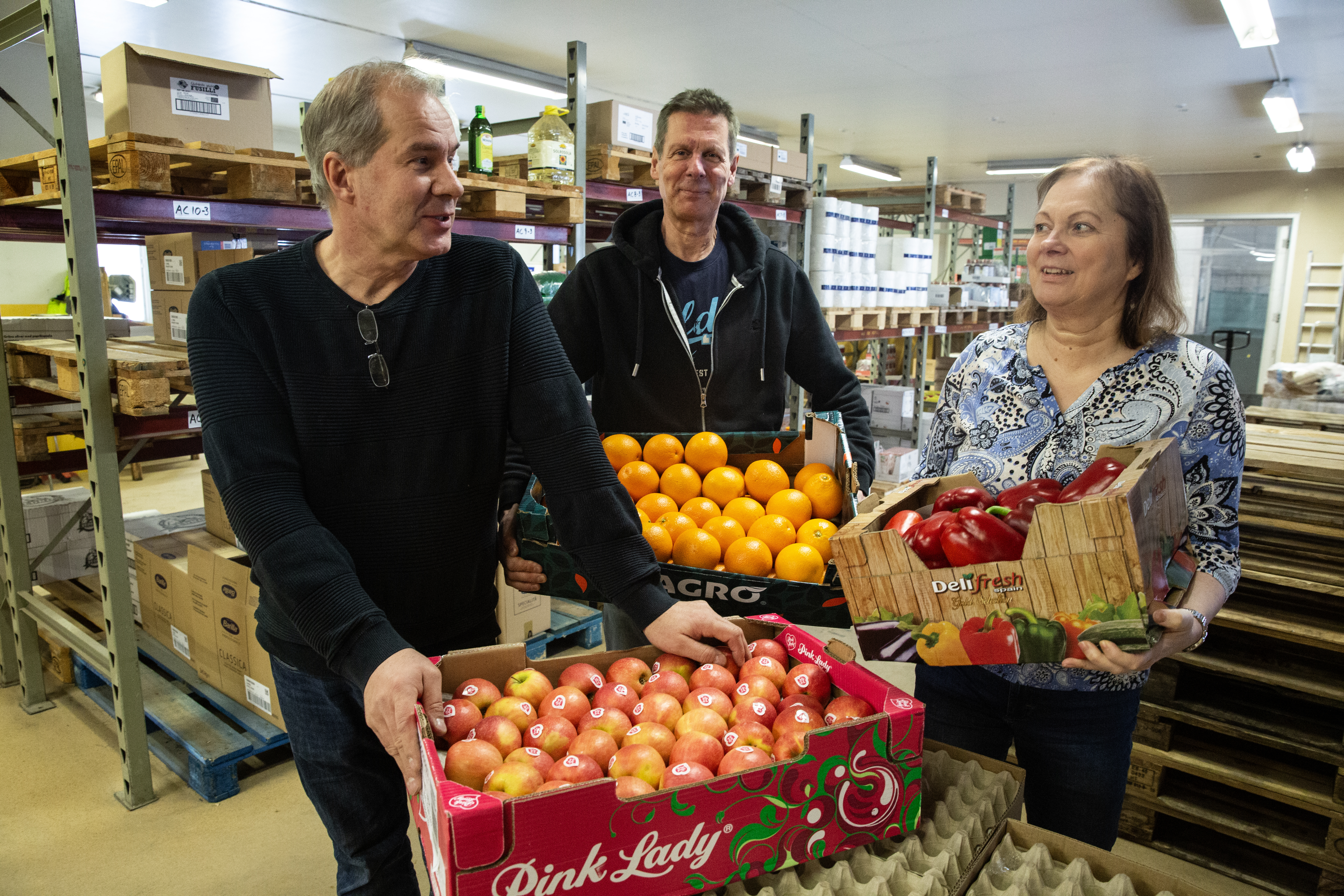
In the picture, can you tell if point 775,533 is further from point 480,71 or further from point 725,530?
point 480,71

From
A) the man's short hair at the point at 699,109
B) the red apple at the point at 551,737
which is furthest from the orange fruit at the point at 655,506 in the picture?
the man's short hair at the point at 699,109

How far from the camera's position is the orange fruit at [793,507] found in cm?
179

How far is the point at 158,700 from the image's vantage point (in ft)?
11.3

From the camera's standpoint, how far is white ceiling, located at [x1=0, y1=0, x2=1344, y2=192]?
668 cm

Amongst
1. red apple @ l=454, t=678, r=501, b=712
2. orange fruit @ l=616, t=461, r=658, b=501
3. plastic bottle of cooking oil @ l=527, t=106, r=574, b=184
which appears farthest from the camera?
plastic bottle of cooking oil @ l=527, t=106, r=574, b=184

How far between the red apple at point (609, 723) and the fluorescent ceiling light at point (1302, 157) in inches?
514

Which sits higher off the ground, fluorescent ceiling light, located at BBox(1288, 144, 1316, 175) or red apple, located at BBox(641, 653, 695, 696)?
fluorescent ceiling light, located at BBox(1288, 144, 1316, 175)

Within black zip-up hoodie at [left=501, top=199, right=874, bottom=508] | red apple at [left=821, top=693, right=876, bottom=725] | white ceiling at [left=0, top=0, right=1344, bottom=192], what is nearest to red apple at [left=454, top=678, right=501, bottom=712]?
red apple at [left=821, top=693, right=876, bottom=725]

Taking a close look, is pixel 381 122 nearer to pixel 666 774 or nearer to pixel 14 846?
pixel 666 774

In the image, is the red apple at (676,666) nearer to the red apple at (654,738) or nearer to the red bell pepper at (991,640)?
the red apple at (654,738)

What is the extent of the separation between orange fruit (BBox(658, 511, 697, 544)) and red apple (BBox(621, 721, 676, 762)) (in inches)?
22.3

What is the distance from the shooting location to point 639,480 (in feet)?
6.25

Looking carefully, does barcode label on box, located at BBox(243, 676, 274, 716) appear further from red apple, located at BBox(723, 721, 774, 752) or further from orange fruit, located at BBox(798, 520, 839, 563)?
red apple, located at BBox(723, 721, 774, 752)

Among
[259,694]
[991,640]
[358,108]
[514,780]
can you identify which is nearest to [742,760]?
[514,780]
